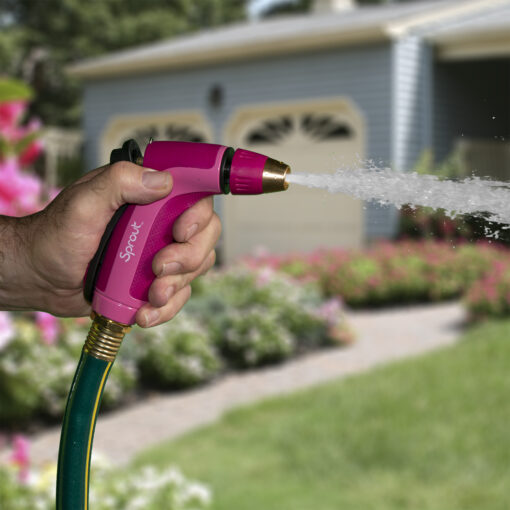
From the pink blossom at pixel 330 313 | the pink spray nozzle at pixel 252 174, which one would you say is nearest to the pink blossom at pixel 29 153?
the pink spray nozzle at pixel 252 174

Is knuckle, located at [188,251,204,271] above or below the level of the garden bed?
above

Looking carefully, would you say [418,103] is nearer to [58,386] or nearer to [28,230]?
Result: [58,386]

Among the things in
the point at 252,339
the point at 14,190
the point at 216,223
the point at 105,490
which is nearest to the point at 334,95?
the point at 252,339

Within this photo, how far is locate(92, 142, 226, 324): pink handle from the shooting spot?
0.78m

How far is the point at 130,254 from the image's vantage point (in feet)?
2.60

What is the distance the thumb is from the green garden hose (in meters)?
0.15

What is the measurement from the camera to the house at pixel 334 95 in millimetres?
11031

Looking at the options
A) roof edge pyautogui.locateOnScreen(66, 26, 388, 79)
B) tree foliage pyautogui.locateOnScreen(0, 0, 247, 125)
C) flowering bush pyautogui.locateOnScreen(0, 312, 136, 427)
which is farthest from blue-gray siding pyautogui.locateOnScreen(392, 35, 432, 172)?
tree foliage pyautogui.locateOnScreen(0, 0, 247, 125)

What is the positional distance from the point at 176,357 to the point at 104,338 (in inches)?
195

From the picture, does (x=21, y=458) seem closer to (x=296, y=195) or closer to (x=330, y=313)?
(x=330, y=313)

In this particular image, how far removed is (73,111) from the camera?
21.7 meters

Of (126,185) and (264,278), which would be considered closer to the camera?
(126,185)

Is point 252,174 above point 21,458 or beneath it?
above

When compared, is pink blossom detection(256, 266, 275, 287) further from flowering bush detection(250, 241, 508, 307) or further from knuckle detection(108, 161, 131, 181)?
knuckle detection(108, 161, 131, 181)
